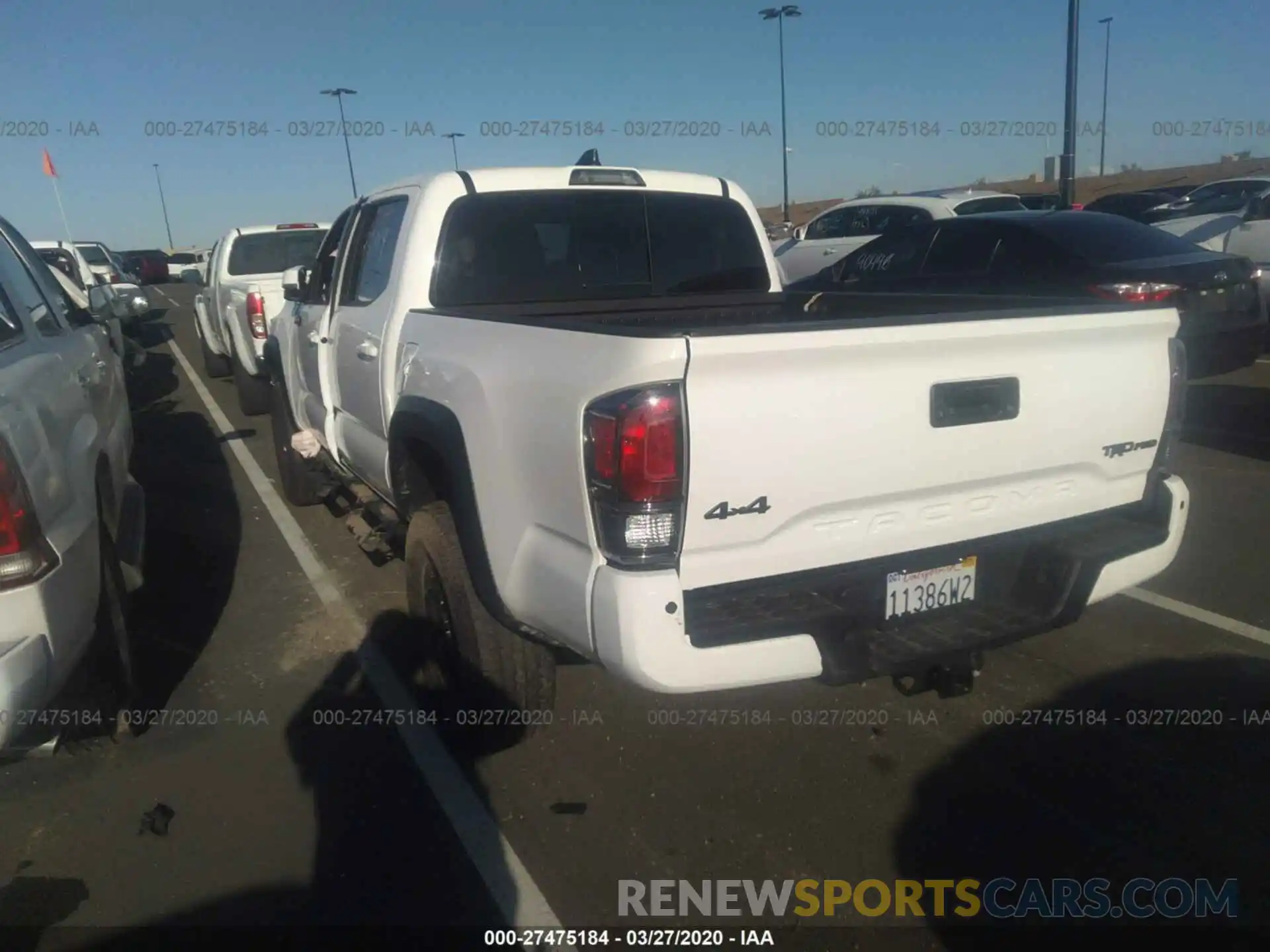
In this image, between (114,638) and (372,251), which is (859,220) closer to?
(372,251)

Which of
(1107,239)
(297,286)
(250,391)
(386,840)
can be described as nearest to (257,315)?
(250,391)

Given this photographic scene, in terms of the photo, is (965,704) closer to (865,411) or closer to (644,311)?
(865,411)

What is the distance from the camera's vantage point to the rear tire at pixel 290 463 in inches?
243

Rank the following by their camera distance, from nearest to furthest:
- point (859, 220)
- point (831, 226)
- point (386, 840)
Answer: point (386, 840), point (859, 220), point (831, 226)

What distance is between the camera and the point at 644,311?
14.4 ft

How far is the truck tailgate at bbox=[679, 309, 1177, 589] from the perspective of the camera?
2.54 m

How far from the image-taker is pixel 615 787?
337cm

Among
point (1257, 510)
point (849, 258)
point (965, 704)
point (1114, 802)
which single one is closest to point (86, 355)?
point (965, 704)

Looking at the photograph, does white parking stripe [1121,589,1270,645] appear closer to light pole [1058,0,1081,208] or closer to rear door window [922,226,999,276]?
rear door window [922,226,999,276]

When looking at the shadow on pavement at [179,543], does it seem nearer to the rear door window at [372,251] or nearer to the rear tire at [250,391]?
the rear tire at [250,391]

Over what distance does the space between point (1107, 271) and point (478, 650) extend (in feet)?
19.9

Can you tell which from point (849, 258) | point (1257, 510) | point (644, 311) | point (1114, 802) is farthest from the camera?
point (849, 258)

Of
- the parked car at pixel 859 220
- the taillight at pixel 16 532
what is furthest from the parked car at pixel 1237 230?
the taillight at pixel 16 532

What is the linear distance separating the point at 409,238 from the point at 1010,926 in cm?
330
